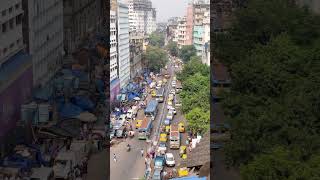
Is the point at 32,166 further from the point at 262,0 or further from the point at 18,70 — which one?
the point at 262,0

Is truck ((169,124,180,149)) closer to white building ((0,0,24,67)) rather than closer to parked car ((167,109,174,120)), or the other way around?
parked car ((167,109,174,120))

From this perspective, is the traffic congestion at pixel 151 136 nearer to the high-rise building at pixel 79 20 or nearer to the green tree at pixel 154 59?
the high-rise building at pixel 79 20

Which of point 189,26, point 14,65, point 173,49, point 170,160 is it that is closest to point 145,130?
point 170,160

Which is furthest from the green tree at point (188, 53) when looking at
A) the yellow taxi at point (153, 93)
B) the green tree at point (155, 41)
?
the yellow taxi at point (153, 93)

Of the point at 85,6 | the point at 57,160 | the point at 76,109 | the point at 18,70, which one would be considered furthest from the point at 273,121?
the point at 85,6

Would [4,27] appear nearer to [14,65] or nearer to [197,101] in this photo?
[14,65]
